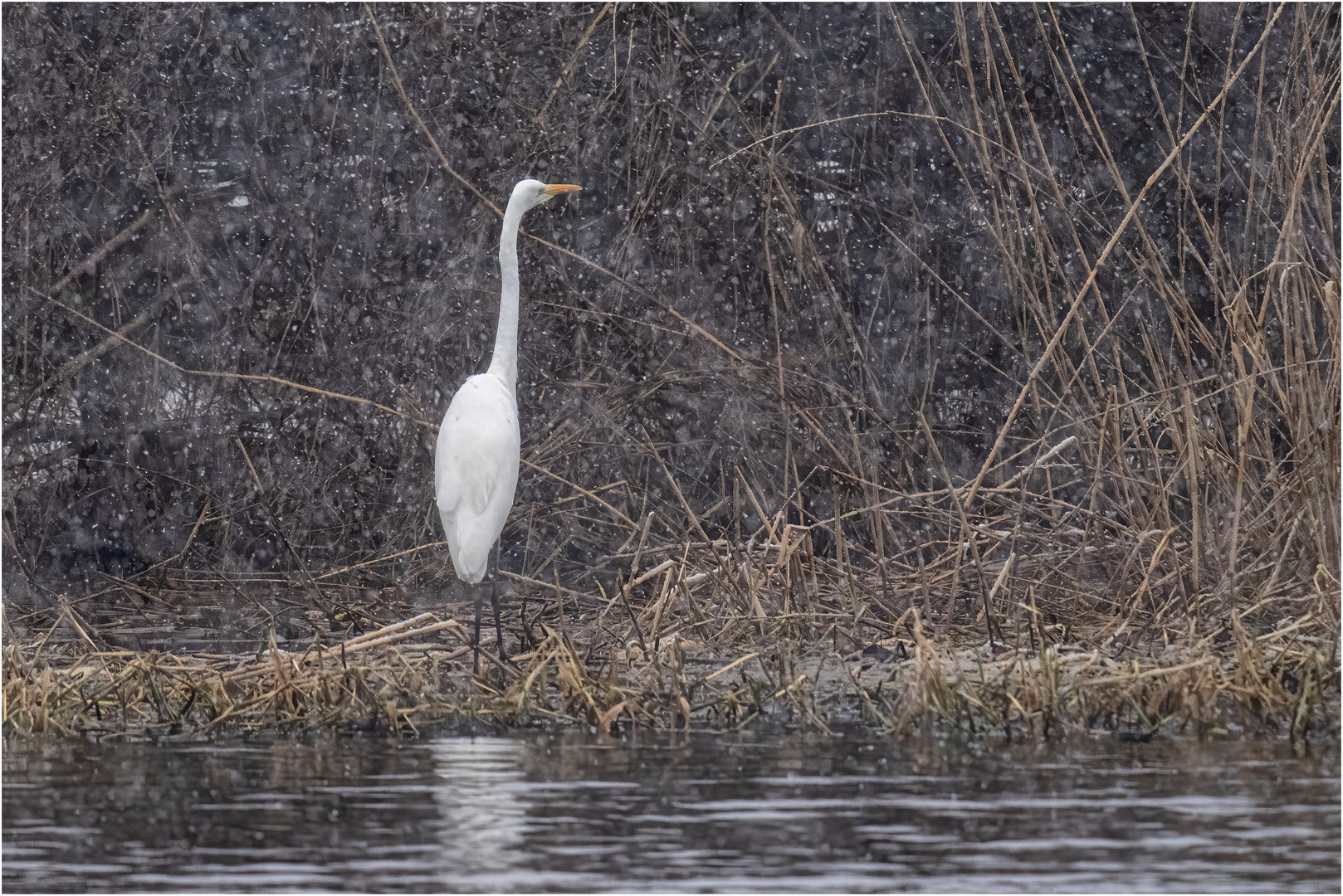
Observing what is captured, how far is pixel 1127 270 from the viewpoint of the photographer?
39.4 ft

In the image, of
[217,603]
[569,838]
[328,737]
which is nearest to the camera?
[569,838]

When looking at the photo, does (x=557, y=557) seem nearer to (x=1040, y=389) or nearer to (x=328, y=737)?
(x=1040, y=389)

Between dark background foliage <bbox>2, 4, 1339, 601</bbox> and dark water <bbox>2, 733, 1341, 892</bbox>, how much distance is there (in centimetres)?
533

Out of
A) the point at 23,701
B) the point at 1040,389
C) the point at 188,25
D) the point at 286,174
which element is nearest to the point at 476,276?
the point at 286,174

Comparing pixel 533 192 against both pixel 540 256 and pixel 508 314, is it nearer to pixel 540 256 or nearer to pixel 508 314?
pixel 508 314

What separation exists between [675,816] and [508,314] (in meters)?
4.20

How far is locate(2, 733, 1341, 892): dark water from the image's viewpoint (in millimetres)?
4633

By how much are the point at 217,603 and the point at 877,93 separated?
493 centimetres

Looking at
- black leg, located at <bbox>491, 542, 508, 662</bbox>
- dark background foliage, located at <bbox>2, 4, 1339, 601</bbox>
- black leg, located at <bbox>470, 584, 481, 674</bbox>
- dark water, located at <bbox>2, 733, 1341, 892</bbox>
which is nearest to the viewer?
dark water, located at <bbox>2, 733, 1341, 892</bbox>

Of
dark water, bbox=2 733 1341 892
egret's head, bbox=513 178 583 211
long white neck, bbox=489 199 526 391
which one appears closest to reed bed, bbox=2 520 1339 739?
dark water, bbox=2 733 1341 892

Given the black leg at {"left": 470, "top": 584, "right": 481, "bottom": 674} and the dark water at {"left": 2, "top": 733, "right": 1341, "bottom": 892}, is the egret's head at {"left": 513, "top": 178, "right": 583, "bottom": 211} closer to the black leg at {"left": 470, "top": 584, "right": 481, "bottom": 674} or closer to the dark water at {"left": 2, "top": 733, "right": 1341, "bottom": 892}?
the black leg at {"left": 470, "top": 584, "right": 481, "bottom": 674}

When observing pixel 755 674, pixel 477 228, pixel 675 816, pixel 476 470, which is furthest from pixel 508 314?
pixel 675 816

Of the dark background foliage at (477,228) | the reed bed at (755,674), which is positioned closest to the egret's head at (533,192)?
the reed bed at (755,674)

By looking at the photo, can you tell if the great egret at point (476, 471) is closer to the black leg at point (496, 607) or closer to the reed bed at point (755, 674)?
the black leg at point (496, 607)
